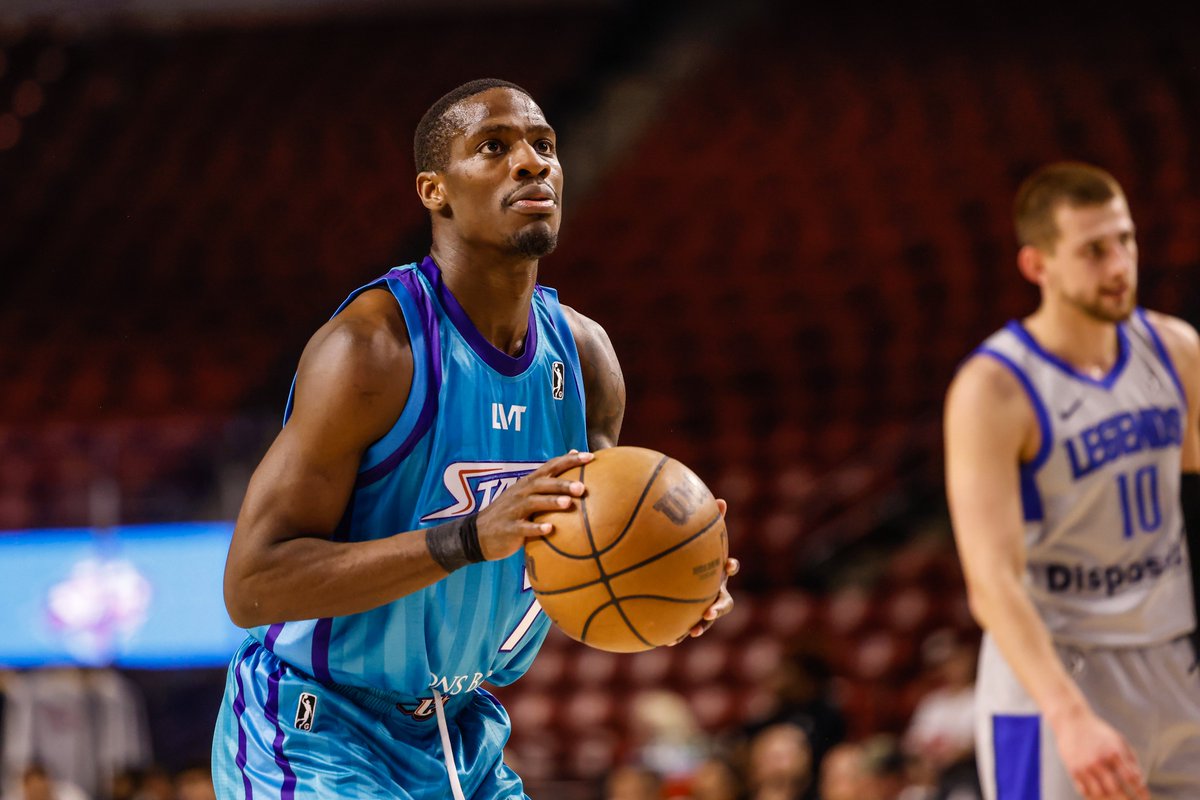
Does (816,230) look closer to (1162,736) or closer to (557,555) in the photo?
(1162,736)

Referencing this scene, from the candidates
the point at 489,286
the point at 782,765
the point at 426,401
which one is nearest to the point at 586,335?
the point at 489,286

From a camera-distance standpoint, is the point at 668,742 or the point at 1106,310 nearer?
the point at 1106,310

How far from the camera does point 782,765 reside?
602 centimetres

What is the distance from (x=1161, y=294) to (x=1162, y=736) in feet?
19.9

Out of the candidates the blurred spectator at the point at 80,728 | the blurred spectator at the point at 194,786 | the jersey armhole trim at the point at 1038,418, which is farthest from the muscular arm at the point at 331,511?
the blurred spectator at the point at 80,728

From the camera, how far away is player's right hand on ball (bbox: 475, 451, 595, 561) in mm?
2428

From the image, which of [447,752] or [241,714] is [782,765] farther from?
[241,714]

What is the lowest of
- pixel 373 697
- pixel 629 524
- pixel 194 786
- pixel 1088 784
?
pixel 1088 784

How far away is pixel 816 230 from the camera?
12203 mm

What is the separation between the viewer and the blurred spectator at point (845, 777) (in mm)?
5637

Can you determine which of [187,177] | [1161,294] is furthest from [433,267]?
[187,177]

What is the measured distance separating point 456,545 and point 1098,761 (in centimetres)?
167

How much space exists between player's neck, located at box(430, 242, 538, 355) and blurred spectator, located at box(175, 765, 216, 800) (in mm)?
4988

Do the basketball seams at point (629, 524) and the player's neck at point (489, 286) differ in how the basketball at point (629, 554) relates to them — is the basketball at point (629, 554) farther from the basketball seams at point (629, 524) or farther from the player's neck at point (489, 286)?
the player's neck at point (489, 286)
